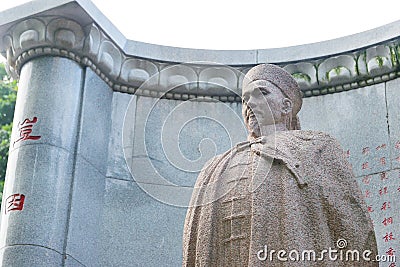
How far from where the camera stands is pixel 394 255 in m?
8.62

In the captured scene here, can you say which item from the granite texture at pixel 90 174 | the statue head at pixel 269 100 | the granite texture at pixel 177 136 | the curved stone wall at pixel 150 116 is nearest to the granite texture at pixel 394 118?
the curved stone wall at pixel 150 116

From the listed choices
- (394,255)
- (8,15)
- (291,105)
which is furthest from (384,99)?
(8,15)

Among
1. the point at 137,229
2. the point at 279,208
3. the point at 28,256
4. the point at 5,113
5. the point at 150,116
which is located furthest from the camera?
the point at 5,113

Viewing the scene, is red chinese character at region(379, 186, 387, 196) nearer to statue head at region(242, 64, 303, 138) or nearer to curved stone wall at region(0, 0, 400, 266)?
curved stone wall at region(0, 0, 400, 266)

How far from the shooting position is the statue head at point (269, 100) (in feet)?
22.9

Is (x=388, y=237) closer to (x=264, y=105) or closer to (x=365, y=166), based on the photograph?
(x=365, y=166)

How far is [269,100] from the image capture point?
275 inches

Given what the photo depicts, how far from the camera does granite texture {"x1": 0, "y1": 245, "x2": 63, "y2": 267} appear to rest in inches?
330

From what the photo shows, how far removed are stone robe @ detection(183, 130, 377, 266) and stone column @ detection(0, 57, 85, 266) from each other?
Result: 2227 millimetres

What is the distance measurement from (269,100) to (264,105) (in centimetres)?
5

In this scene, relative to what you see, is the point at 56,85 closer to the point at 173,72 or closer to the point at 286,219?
the point at 173,72

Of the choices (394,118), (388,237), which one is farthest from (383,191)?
(394,118)

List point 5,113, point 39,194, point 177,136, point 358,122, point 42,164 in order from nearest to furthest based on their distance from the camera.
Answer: point 39,194 < point 42,164 < point 358,122 < point 177,136 < point 5,113

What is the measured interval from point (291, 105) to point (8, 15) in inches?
153
